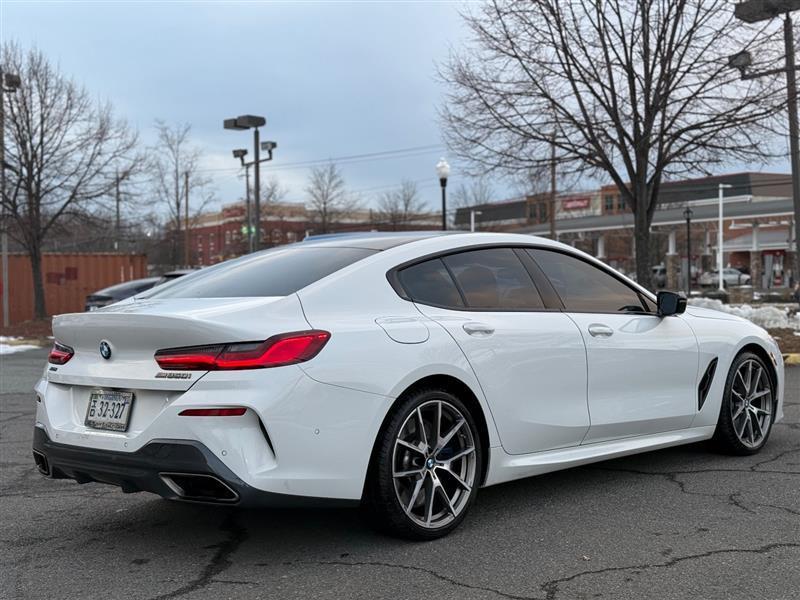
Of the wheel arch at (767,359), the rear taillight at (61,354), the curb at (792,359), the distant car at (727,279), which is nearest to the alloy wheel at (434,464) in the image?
the rear taillight at (61,354)

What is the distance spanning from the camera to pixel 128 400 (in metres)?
3.85

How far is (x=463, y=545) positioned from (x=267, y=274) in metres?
1.71

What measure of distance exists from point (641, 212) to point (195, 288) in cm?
1171

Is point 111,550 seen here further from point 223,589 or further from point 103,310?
point 103,310

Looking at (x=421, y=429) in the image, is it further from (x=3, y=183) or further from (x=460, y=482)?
(x=3, y=183)

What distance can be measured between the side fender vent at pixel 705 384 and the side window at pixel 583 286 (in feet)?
2.24

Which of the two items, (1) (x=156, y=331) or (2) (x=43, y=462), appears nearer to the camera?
(1) (x=156, y=331)

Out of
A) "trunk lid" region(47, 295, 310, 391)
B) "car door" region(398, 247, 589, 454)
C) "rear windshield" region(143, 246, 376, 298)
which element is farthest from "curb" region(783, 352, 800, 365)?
"trunk lid" region(47, 295, 310, 391)

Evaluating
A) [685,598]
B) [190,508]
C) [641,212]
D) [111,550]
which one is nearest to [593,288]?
[685,598]

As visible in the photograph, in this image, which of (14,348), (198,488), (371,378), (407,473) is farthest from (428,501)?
(14,348)

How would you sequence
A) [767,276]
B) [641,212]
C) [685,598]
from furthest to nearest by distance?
1. [767,276]
2. [641,212]
3. [685,598]

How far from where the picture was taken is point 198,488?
146 inches

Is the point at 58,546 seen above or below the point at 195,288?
below

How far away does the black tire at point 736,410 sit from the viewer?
5906 mm
